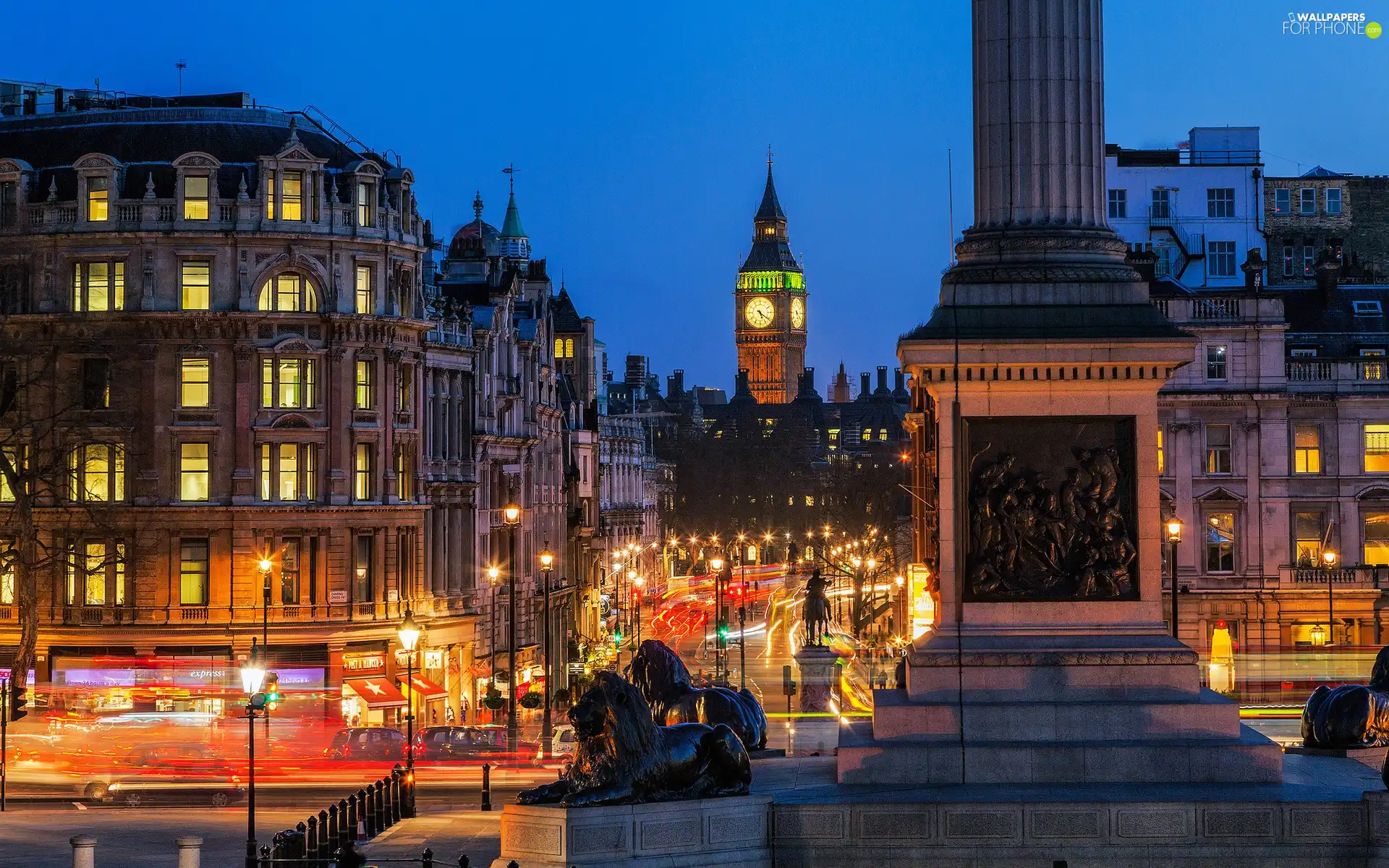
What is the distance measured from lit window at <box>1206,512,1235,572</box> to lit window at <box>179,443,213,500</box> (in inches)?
1221

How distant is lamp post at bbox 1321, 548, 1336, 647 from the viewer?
2776 inches

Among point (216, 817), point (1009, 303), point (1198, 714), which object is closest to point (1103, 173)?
point (1009, 303)

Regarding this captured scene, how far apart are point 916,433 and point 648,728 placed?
4688 cm

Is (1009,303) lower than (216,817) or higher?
higher

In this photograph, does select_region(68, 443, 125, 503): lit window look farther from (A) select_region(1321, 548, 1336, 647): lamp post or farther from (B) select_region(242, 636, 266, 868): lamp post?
(A) select_region(1321, 548, 1336, 647): lamp post

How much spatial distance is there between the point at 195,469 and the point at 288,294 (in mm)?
5406

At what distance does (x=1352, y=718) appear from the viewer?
3366 cm

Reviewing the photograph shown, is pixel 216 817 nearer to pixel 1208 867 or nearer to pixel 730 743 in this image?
pixel 730 743

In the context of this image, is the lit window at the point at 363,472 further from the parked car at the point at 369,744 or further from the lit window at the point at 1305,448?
the lit window at the point at 1305,448

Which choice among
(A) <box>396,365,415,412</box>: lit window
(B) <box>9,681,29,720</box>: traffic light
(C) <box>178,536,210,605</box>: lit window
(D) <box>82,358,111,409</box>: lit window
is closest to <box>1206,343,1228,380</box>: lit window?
(A) <box>396,365,415,412</box>: lit window

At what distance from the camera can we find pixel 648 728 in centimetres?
2905

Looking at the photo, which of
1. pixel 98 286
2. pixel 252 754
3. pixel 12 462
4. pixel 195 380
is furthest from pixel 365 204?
pixel 252 754

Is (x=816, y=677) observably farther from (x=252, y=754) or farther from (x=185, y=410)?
(x=252, y=754)

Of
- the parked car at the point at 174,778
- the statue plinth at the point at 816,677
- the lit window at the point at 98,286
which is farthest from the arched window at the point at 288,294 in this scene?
the statue plinth at the point at 816,677
